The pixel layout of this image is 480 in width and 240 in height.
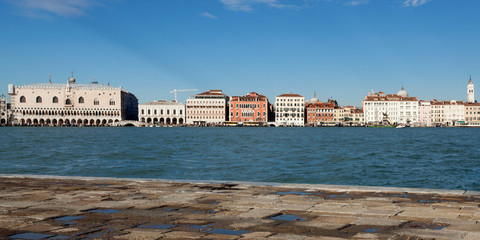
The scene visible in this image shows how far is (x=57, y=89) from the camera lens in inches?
4651

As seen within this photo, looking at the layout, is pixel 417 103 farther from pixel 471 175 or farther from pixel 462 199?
pixel 462 199

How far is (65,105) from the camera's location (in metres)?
118

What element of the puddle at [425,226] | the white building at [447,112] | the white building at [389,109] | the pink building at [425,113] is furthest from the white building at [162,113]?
the puddle at [425,226]

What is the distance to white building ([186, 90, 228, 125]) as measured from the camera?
11538cm

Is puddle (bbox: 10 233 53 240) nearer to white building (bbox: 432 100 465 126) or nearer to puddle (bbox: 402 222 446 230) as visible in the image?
puddle (bbox: 402 222 446 230)

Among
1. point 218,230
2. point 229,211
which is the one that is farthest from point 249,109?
point 218,230

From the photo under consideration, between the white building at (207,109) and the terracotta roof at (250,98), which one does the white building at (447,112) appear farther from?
the white building at (207,109)

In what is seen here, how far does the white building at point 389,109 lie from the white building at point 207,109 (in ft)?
112

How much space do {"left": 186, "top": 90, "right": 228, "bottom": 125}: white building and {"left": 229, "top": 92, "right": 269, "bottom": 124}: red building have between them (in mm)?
3001

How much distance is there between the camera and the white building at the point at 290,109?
115 m

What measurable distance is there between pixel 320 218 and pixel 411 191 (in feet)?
6.95

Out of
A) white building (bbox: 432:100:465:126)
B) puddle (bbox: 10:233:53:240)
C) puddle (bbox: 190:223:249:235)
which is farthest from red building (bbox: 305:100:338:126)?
puddle (bbox: 10:233:53:240)

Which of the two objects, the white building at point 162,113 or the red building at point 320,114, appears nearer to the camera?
the white building at point 162,113

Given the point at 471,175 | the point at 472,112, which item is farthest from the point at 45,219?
the point at 472,112
